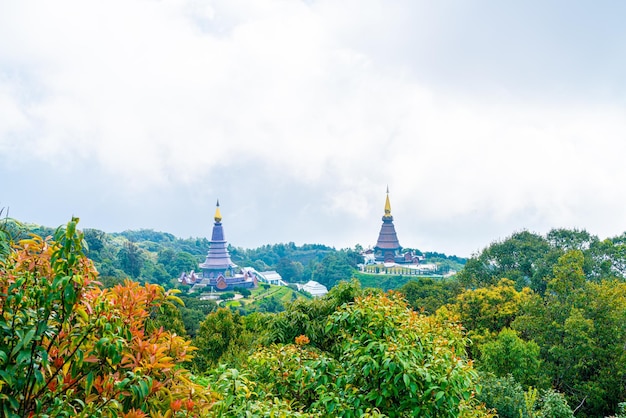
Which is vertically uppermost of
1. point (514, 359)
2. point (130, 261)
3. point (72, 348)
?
point (130, 261)

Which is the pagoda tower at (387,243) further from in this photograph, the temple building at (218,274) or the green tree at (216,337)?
the green tree at (216,337)

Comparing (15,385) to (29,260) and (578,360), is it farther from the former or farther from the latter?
(578,360)

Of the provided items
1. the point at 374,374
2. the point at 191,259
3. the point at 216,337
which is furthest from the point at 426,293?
the point at 191,259

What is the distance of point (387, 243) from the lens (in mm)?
56406

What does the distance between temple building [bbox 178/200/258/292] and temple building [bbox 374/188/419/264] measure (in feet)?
46.3

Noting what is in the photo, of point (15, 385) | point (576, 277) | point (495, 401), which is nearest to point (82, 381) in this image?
point (15, 385)

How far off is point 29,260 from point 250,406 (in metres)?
1.74

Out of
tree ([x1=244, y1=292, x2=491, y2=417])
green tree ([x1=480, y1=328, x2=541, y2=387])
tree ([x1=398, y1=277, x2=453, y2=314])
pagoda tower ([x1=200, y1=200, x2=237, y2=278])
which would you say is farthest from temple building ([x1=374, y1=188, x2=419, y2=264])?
tree ([x1=244, y1=292, x2=491, y2=417])

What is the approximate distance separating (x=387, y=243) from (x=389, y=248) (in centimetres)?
59

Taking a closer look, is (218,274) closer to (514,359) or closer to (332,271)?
(332,271)

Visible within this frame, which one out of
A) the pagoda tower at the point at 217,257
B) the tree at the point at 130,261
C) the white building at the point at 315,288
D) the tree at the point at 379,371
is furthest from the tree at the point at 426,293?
the tree at the point at 130,261

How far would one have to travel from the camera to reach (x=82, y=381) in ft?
8.96

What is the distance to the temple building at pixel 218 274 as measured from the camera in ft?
162

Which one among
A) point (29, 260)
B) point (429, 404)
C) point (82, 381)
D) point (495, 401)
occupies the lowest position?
point (495, 401)
